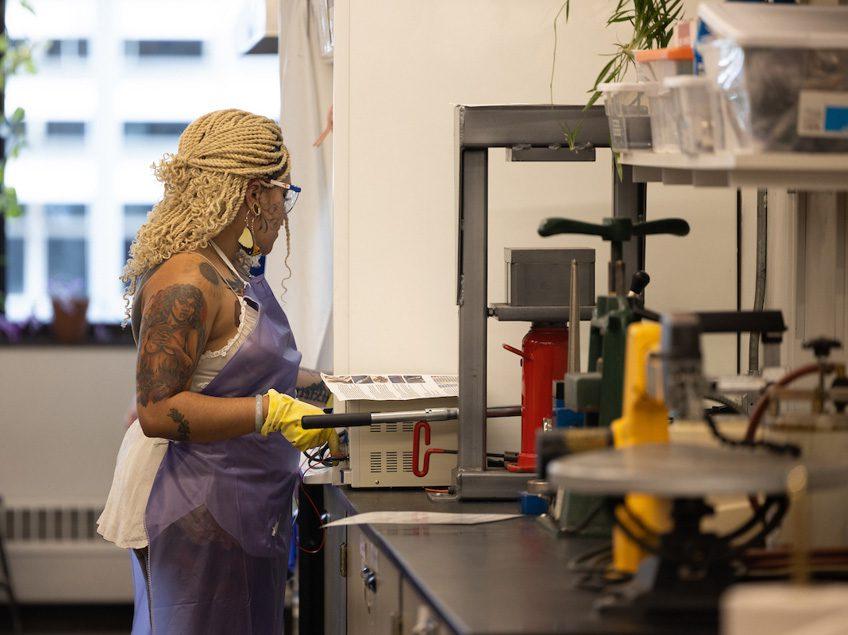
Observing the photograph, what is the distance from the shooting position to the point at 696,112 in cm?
175

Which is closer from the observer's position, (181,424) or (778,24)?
(778,24)

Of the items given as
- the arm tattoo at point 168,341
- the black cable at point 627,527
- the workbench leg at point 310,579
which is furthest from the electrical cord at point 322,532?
the black cable at point 627,527

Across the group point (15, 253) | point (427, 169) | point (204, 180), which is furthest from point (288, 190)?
point (15, 253)

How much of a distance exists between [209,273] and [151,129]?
2.79 m

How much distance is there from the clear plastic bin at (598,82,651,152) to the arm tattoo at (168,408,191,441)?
980mm

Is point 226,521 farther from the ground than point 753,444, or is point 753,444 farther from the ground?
point 753,444

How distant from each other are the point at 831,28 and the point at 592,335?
613 millimetres

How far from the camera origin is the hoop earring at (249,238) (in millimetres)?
2666

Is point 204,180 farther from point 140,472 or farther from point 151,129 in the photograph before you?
point 151,129

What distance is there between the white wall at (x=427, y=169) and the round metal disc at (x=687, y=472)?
53.0 inches

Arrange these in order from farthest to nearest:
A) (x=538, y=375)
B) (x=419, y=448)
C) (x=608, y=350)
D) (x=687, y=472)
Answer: (x=419, y=448), (x=538, y=375), (x=608, y=350), (x=687, y=472)

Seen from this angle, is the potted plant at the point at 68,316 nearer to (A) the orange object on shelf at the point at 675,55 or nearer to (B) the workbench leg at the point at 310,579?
(B) the workbench leg at the point at 310,579

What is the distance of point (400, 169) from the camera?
2.78 m

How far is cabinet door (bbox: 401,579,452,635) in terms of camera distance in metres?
1.64
